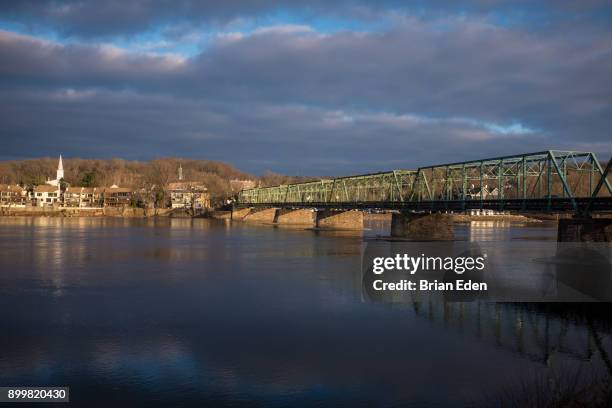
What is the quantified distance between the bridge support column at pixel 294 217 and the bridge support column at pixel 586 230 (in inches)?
3984

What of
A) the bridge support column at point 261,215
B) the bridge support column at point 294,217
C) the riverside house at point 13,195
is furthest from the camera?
the riverside house at point 13,195

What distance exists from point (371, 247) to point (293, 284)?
107ft

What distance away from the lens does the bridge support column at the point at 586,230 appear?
43562mm

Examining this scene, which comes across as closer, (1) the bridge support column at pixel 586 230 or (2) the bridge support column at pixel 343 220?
(1) the bridge support column at pixel 586 230

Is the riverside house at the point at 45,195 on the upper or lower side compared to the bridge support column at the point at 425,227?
upper

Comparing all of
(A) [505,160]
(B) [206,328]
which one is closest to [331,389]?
(B) [206,328]

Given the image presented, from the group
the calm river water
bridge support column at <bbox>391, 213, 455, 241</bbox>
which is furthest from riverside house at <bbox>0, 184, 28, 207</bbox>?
the calm river water

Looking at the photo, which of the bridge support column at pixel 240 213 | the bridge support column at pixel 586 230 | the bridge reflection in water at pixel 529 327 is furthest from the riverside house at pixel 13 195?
the bridge reflection in water at pixel 529 327

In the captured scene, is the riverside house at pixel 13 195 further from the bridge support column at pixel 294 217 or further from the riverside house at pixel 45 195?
the bridge support column at pixel 294 217

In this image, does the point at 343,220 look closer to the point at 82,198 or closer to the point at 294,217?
the point at 294,217

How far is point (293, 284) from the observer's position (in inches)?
1462

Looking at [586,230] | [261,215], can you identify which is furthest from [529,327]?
[261,215]

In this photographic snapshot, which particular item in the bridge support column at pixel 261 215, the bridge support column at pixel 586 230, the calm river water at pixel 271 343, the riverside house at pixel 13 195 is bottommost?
the calm river water at pixel 271 343

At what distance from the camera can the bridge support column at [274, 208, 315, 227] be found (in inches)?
5807
